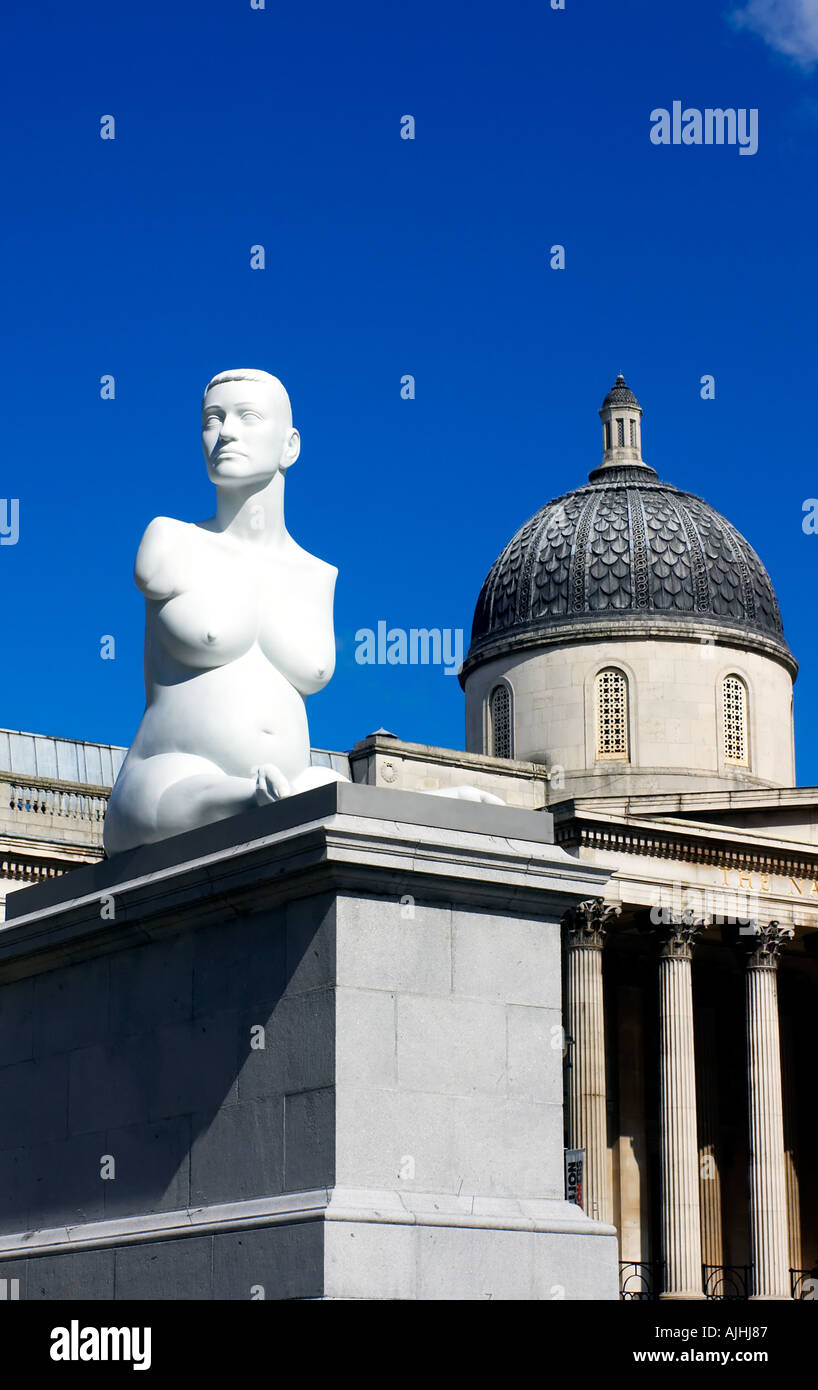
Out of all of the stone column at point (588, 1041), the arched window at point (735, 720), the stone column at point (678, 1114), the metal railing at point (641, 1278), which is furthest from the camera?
the arched window at point (735, 720)

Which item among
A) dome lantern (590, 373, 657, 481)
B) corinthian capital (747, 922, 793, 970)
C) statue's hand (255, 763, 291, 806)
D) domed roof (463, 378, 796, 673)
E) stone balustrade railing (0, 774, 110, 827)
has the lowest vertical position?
statue's hand (255, 763, 291, 806)

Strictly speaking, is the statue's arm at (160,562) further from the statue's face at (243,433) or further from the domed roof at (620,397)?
the domed roof at (620,397)

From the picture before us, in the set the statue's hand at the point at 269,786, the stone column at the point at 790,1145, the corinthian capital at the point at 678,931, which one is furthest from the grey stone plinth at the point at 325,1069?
the stone column at the point at 790,1145

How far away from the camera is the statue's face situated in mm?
16141

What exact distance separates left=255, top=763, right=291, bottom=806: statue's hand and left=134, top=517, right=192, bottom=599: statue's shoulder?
5.26 ft

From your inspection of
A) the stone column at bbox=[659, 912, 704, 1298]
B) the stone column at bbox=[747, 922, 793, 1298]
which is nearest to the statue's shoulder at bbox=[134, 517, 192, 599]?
the stone column at bbox=[659, 912, 704, 1298]

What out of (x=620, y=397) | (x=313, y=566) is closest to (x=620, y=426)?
(x=620, y=397)

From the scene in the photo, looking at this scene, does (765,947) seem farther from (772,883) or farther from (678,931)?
(678,931)

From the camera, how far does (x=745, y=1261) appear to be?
5666cm

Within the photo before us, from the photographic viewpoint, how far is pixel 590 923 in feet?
162

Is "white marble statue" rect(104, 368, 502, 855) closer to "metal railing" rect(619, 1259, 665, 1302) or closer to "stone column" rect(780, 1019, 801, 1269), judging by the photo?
"metal railing" rect(619, 1259, 665, 1302)

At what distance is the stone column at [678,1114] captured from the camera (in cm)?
4878

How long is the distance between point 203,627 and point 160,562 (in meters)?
0.54
